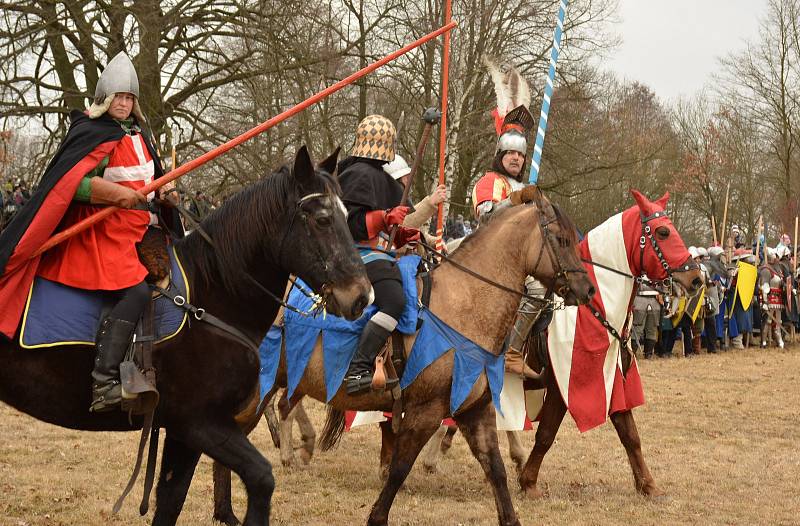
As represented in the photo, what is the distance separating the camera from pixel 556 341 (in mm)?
7219

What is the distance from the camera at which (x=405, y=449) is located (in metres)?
5.79

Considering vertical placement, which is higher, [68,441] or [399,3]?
[399,3]

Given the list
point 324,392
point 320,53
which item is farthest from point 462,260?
point 320,53

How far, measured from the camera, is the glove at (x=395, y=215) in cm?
577

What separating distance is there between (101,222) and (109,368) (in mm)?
703

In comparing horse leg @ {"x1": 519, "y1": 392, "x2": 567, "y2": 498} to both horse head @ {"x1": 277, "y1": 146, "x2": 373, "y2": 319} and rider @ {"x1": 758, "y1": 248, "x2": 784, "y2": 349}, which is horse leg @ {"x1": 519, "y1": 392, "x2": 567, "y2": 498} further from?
rider @ {"x1": 758, "y1": 248, "x2": 784, "y2": 349}

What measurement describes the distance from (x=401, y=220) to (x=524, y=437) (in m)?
4.85

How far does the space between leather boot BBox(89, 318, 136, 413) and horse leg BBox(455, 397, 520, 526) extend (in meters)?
2.54

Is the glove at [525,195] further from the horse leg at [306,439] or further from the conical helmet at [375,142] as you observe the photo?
the horse leg at [306,439]

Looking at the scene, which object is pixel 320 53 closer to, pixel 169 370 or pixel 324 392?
pixel 324 392

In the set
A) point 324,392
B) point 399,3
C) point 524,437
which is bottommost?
point 524,437

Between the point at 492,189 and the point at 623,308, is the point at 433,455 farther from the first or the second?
the point at 492,189

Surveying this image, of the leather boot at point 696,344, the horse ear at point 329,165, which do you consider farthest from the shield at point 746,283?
the horse ear at point 329,165

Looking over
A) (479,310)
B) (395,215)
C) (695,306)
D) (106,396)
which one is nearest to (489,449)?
(479,310)
